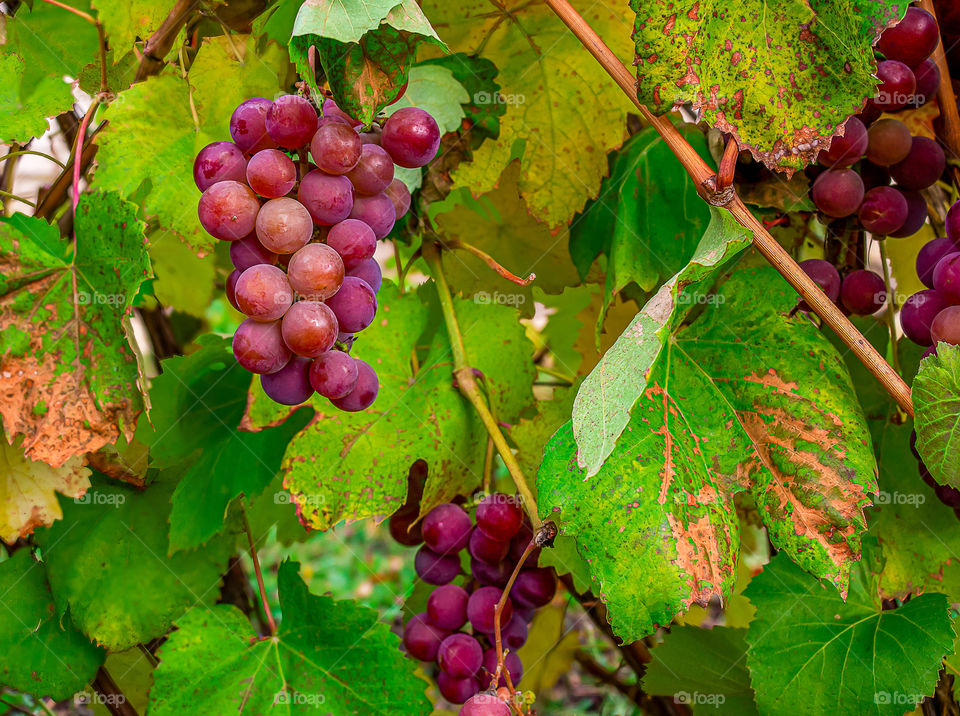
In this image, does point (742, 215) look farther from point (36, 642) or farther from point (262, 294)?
point (36, 642)

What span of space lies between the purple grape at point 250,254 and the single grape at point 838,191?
57 centimetres

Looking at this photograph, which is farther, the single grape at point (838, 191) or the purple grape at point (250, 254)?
the single grape at point (838, 191)

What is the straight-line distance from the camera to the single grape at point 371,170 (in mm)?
693

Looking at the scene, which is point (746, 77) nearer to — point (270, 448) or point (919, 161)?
point (919, 161)

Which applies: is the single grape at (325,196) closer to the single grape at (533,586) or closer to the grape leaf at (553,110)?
the grape leaf at (553,110)

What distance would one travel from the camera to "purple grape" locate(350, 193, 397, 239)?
Result: 715mm

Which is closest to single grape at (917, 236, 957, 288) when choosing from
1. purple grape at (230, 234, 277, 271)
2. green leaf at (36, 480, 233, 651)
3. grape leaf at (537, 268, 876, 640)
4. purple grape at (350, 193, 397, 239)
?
grape leaf at (537, 268, 876, 640)

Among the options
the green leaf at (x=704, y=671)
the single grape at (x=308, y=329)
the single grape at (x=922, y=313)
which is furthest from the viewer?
the green leaf at (x=704, y=671)

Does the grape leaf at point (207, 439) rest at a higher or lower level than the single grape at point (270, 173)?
lower

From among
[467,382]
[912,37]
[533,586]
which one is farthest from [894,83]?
[533,586]

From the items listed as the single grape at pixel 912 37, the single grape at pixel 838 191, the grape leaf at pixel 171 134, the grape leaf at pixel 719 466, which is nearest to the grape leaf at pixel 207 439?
the grape leaf at pixel 171 134

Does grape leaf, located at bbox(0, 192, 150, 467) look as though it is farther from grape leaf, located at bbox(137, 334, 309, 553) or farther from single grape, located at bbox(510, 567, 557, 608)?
single grape, located at bbox(510, 567, 557, 608)

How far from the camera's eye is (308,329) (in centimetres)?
63

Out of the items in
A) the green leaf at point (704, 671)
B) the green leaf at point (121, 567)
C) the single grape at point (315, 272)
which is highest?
the single grape at point (315, 272)
